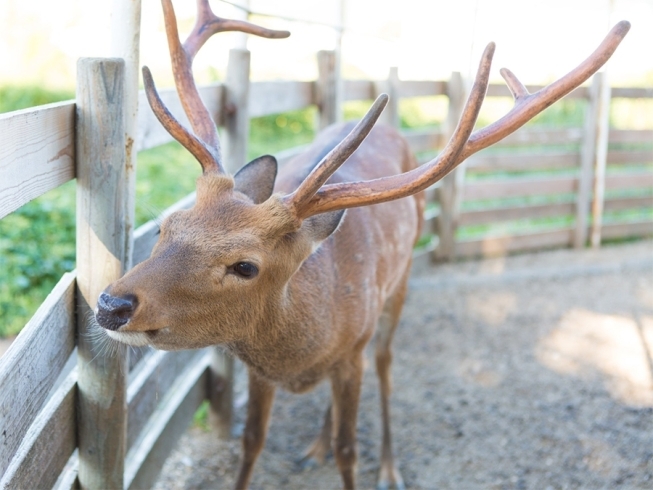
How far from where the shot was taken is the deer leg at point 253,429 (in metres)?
3.46

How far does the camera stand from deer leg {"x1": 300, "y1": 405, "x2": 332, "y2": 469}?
13.1ft

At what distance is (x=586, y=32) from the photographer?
11867mm

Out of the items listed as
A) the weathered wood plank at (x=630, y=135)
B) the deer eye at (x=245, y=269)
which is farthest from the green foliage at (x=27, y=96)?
the deer eye at (x=245, y=269)

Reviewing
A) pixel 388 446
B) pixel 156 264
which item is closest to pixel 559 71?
pixel 388 446

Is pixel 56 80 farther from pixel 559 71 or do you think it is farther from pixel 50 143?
pixel 50 143

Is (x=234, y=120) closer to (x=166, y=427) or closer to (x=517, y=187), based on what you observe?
(x=166, y=427)

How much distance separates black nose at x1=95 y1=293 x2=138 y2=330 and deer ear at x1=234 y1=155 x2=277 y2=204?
2.73ft

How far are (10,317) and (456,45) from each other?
10265 mm

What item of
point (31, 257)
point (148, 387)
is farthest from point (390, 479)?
point (31, 257)

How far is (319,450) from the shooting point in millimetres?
4016

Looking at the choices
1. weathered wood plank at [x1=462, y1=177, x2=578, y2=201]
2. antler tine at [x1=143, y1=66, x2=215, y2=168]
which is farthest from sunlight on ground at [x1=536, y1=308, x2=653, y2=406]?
antler tine at [x1=143, y1=66, x2=215, y2=168]

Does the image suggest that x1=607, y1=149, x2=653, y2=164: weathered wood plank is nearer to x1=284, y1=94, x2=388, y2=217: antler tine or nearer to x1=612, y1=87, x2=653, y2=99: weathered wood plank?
x1=612, y1=87, x2=653, y2=99: weathered wood plank

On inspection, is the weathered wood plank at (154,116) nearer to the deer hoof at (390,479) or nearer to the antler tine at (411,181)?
the antler tine at (411,181)

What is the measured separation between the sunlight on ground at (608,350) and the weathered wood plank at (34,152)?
11.9ft
